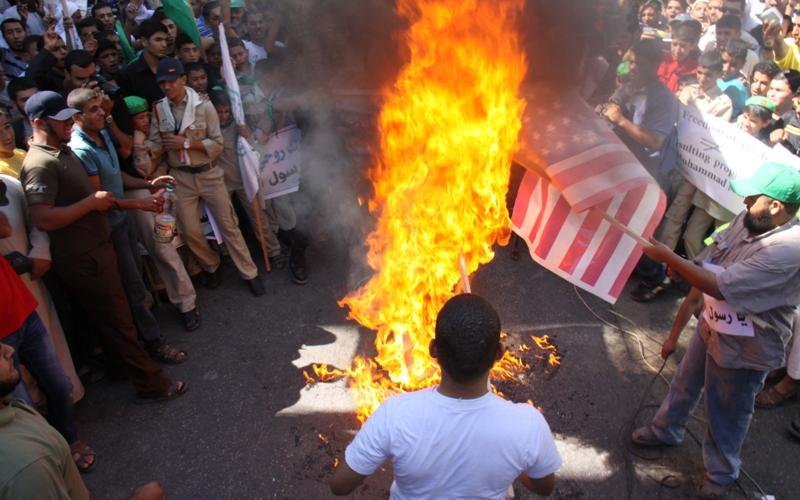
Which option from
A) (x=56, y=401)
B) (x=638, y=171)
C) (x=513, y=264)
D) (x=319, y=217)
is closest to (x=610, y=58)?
(x=513, y=264)

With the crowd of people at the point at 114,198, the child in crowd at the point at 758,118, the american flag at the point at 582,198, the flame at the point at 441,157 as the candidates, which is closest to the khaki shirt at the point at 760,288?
the american flag at the point at 582,198

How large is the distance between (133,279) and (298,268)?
1.86 metres

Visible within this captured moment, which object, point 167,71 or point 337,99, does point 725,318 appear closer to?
point 337,99

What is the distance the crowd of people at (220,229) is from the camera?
2.13 meters

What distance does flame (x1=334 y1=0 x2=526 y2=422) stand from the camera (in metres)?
4.45

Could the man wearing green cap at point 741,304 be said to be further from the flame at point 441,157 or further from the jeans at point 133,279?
the jeans at point 133,279

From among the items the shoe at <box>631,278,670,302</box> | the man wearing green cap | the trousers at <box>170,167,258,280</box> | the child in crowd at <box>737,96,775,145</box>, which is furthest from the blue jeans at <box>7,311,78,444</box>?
the child in crowd at <box>737,96,775,145</box>

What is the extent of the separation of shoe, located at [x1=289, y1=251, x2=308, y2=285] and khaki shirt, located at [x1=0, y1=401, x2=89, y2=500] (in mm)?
3933

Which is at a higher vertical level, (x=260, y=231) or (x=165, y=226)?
(x=165, y=226)

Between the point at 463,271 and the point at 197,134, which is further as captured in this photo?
the point at 197,134

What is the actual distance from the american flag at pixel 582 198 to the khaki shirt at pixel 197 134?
3.02 m

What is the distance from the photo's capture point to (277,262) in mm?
6562

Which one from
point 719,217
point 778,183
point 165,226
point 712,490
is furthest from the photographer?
point 719,217

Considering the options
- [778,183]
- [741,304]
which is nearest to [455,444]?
[741,304]
